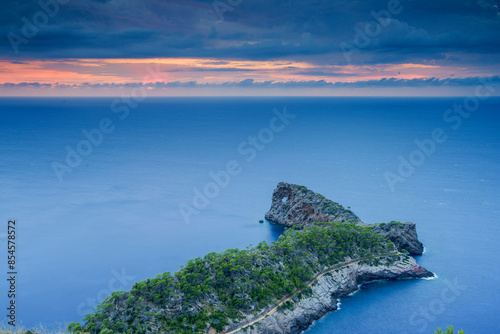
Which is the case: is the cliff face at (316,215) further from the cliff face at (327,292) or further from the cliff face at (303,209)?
the cliff face at (327,292)

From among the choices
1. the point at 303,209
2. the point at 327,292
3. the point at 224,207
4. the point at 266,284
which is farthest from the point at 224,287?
the point at 224,207

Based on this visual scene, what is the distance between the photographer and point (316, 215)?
194 feet

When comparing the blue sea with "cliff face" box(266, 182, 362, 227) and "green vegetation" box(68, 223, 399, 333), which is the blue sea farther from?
"green vegetation" box(68, 223, 399, 333)

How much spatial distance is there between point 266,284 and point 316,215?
72.4 ft

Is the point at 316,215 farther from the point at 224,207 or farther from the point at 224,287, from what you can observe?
the point at 224,287

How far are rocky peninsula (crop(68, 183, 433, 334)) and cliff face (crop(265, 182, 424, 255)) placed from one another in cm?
23

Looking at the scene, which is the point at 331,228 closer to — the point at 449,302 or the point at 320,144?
the point at 449,302

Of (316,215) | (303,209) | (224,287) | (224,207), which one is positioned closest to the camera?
(224,287)

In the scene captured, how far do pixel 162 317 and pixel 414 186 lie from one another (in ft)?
225

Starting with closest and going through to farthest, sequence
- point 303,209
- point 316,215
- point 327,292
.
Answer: point 327,292 → point 316,215 → point 303,209

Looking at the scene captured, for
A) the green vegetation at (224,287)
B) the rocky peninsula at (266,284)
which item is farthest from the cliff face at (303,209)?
the green vegetation at (224,287)

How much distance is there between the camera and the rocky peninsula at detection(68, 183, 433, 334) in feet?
107

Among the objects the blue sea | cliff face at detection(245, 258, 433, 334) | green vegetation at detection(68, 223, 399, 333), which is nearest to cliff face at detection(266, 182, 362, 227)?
the blue sea

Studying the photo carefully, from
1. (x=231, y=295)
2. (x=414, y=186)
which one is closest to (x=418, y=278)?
(x=231, y=295)
